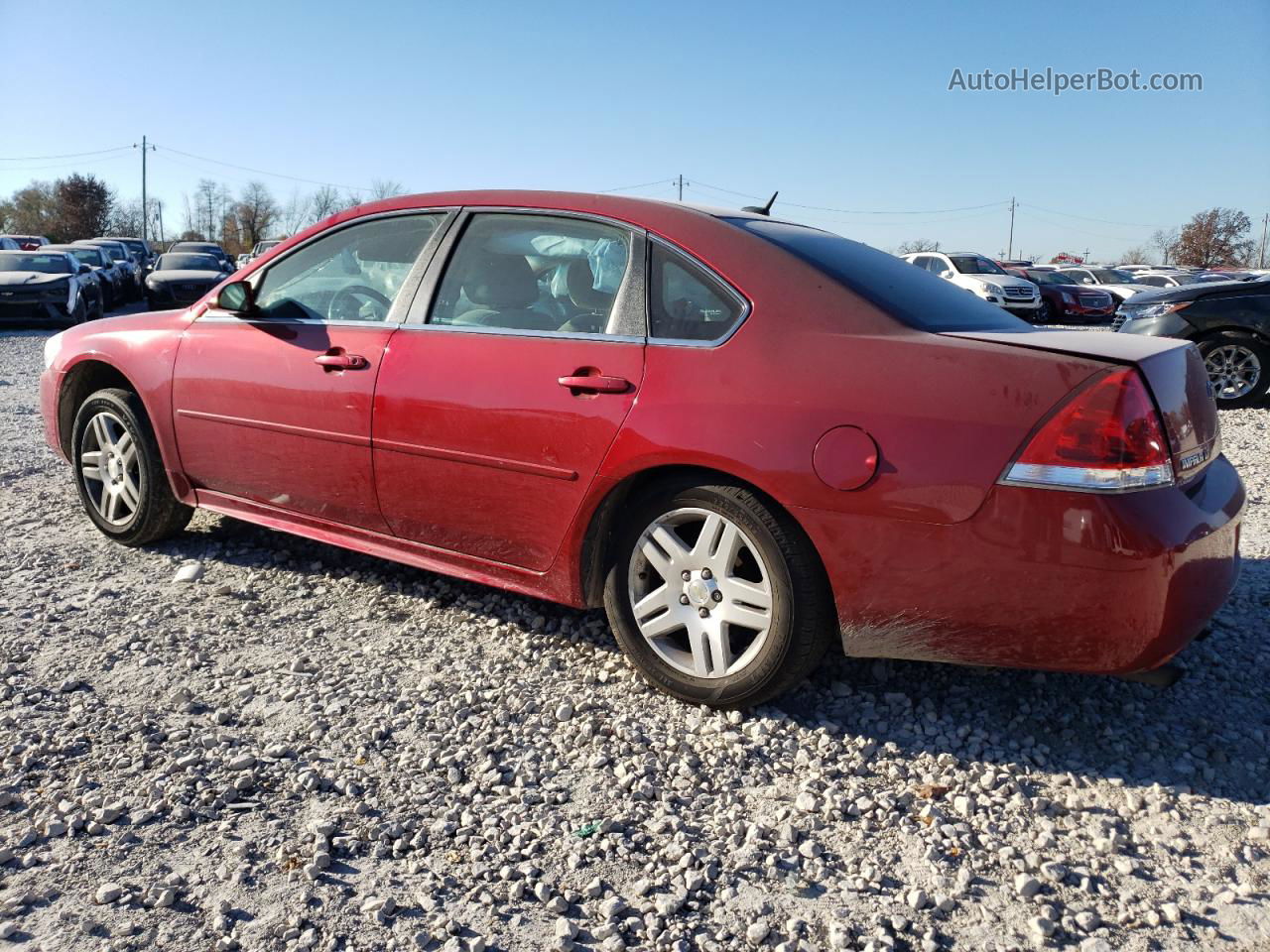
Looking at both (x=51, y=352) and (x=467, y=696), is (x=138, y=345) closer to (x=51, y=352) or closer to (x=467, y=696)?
(x=51, y=352)

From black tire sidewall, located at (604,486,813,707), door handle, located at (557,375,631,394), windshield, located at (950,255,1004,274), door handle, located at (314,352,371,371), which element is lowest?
black tire sidewall, located at (604,486,813,707)

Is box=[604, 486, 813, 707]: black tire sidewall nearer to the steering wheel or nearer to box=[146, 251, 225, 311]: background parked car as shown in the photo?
the steering wheel

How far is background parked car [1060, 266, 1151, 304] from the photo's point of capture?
27158mm

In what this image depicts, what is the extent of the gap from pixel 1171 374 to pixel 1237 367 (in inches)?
292

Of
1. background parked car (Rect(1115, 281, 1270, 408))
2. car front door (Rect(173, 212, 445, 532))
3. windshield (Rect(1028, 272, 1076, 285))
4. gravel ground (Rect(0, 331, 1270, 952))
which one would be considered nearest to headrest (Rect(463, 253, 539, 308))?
car front door (Rect(173, 212, 445, 532))

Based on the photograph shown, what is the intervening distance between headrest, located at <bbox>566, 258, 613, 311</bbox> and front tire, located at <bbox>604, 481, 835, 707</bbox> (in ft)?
2.18

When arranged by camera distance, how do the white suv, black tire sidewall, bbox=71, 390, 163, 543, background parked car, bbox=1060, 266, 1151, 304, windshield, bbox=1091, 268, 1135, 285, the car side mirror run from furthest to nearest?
windshield, bbox=1091, 268, 1135, 285, background parked car, bbox=1060, 266, 1151, 304, the white suv, black tire sidewall, bbox=71, 390, 163, 543, the car side mirror

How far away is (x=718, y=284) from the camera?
3.10 meters

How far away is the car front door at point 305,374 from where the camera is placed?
3.75 m

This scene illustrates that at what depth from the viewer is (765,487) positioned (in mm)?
2844

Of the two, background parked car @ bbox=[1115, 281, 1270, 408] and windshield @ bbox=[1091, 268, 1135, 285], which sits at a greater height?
windshield @ bbox=[1091, 268, 1135, 285]

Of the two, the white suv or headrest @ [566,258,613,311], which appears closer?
headrest @ [566,258,613,311]

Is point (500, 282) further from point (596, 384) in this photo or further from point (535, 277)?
point (596, 384)

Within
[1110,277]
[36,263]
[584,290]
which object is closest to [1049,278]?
[1110,277]
